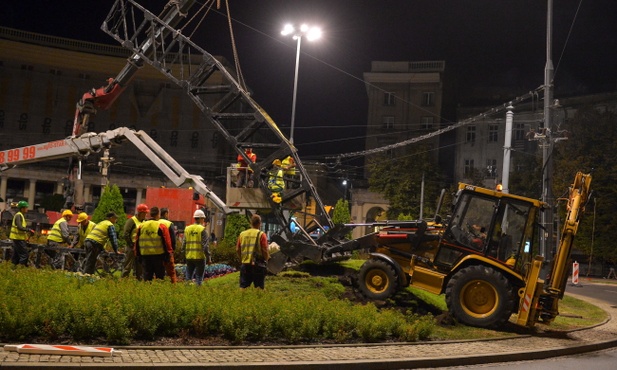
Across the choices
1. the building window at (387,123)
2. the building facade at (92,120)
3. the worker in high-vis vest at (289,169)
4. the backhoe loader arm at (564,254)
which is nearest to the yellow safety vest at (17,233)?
the worker in high-vis vest at (289,169)

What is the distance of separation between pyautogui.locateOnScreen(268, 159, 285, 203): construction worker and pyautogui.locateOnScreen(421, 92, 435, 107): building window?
2380 inches

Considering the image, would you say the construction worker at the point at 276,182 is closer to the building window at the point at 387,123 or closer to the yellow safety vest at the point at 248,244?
the yellow safety vest at the point at 248,244

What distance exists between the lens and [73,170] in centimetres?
2462

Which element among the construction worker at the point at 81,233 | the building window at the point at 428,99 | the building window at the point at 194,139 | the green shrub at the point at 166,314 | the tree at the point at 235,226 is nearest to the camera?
the green shrub at the point at 166,314

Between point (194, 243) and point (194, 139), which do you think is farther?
point (194, 139)

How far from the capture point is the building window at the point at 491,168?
2606 inches

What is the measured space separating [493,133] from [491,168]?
483 cm

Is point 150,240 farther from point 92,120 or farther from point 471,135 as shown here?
point 92,120

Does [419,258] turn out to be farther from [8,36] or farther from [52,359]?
[8,36]

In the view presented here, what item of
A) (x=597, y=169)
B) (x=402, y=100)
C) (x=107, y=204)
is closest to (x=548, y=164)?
(x=107, y=204)

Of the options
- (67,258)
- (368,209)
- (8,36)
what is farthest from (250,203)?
(8,36)

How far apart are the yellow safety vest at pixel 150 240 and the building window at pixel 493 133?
62.0m

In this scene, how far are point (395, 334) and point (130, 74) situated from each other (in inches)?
562

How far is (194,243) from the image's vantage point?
15195 millimetres
